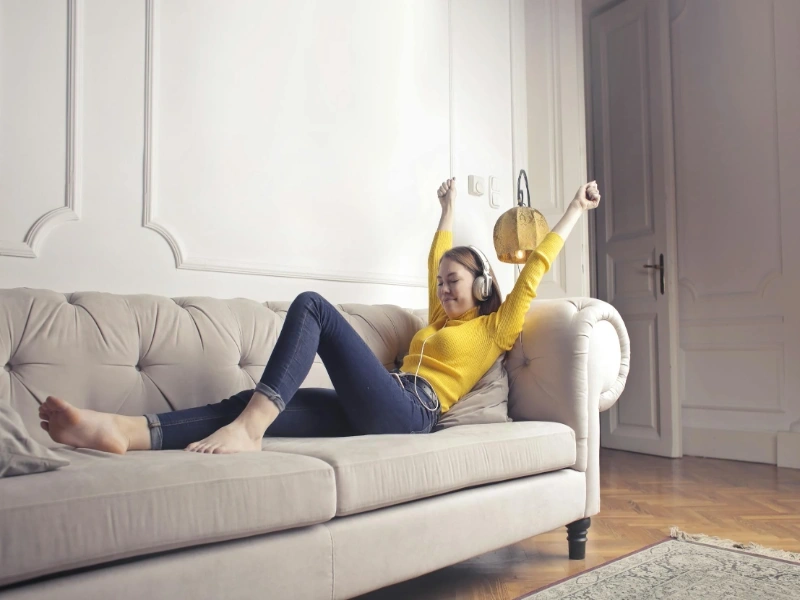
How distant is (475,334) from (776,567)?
3.23 feet

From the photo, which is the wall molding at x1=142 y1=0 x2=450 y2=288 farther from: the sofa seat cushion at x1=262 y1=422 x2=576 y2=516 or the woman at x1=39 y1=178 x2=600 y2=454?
the sofa seat cushion at x1=262 y1=422 x2=576 y2=516

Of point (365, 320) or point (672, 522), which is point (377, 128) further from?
point (672, 522)

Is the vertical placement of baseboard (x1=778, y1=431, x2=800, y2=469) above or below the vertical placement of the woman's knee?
below

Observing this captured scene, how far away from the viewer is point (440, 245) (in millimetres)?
2529

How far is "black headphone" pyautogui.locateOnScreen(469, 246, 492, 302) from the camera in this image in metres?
2.11

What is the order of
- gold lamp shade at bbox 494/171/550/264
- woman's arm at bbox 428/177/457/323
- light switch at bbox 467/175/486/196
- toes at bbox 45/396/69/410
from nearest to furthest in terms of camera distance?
toes at bbox 45/396/69/410 → woman's arm at bbox 428/177/457/323 → gold lamp shade at bbox 494/171/550/264 → light switch at bbox 467/175/486/196

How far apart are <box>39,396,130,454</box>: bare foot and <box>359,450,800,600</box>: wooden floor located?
0.74 m

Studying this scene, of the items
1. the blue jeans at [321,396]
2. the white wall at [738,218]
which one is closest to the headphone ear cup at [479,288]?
the blue jeans at [321,396]

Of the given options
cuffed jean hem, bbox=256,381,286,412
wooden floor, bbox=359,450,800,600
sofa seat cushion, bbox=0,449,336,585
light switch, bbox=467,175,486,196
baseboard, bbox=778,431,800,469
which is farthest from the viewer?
baseboard, bbox=778,431,800,469

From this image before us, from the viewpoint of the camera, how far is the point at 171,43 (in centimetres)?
221

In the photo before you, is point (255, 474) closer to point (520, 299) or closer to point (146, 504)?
point (146, 504)

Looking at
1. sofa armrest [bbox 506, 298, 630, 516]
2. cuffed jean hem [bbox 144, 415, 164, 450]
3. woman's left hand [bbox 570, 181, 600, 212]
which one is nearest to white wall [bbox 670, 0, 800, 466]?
woman's left hand [bbox 570, 181, 600, 212]

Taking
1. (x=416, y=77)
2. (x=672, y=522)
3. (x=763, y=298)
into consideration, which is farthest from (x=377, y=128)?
(x=763, y=298)

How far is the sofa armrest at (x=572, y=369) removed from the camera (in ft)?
6.35
